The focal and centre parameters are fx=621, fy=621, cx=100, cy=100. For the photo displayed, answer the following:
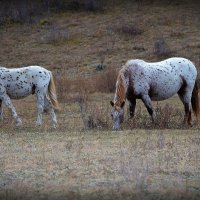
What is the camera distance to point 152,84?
14.4m

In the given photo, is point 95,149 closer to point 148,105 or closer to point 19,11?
point 148,105

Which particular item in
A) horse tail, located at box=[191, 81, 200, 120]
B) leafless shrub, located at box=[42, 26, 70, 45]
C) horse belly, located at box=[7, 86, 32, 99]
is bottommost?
leafless shrub, located at box=[42, 26, 70, 45]

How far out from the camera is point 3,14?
3728cm

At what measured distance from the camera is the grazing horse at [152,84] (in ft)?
45.6

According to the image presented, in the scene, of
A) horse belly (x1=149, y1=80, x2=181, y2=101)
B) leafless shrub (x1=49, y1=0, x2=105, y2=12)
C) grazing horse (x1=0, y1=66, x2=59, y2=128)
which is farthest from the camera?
leafless shrub (x1=49, y1=0, x2=105, y2=12)

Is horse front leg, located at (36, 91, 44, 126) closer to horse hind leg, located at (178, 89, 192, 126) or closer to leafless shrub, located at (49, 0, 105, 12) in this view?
horse hind leg, located at (178, 89, 192, 126)

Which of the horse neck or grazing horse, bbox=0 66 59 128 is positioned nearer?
the horse neck

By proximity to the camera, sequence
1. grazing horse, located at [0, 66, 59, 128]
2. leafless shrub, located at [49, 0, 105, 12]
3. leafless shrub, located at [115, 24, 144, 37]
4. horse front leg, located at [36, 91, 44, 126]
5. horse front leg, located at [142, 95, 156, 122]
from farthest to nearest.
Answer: leafless shrub, located at [49, 0, 105, 12]
leafless shrub, located at [115, 24, 144, 37]
horse front leg, located at [36, 91, 44, 126]
grazing horse, located at [0, 66, 59, 128]
horse front leg, located at [142, 95, 156, 122]

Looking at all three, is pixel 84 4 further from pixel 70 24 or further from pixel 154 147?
pixel 154 147

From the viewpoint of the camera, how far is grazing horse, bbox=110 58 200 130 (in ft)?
45.6

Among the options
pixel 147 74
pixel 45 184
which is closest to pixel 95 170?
pixel 45 184

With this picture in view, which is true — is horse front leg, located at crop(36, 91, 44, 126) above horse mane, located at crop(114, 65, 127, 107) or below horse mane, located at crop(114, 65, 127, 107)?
below

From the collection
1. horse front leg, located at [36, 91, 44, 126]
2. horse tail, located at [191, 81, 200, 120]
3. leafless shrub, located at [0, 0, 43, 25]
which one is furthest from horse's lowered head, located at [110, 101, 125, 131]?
leafless shrub, located at [0, 0, 43, 25]

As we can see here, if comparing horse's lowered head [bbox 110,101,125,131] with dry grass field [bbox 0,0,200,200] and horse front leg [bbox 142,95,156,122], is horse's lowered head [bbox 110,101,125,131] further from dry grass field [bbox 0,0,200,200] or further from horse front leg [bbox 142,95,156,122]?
horse front leg [bbox 142,95,156,122]
